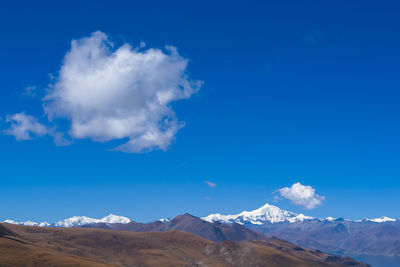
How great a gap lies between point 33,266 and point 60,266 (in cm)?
1205

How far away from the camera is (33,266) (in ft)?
572

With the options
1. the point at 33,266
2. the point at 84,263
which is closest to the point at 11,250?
the point at 33,266

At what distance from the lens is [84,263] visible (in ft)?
609

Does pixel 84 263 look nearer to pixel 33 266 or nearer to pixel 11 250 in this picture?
pixel 33 266

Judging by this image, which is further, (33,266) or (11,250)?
(11,250)

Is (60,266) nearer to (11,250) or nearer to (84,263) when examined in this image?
(84,263)

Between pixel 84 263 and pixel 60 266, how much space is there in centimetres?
1337

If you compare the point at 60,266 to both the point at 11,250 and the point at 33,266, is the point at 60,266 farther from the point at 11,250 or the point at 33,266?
the point at 11,250

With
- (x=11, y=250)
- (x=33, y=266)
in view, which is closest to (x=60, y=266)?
(x=33, y=266)

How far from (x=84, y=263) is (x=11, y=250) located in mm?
38873

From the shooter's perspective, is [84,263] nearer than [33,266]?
No

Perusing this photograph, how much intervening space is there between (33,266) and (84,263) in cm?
2306

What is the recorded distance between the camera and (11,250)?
191m
